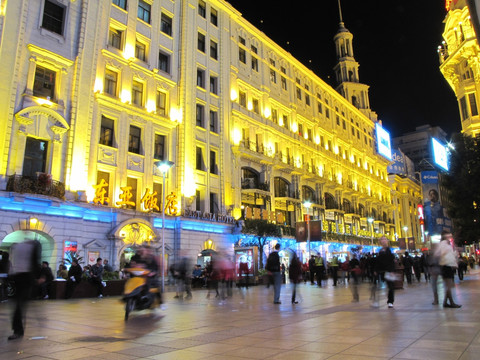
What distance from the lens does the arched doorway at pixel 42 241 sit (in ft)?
65.0

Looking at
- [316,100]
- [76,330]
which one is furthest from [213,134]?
[76,330]

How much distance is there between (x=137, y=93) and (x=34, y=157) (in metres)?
9.25

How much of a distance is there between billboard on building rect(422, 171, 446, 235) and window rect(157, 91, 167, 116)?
19.4m

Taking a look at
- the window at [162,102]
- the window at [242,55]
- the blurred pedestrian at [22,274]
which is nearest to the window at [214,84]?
the window at [242,55]

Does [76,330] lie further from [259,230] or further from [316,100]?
[316,100]

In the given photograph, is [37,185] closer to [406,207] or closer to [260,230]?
[260,230]

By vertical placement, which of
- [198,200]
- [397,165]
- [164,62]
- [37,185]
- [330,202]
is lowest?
[37,185]

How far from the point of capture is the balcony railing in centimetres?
1888

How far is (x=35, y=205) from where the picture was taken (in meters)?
19.6

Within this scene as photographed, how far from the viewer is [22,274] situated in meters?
6.69

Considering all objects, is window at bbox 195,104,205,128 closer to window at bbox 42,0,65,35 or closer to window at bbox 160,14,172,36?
window at bbox 160,14,172,36

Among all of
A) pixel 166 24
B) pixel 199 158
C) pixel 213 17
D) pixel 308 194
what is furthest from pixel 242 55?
pixel 308 194

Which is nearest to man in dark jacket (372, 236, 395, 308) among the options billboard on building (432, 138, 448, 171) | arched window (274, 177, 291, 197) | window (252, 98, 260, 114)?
arched window (274, 177, 291, 197)

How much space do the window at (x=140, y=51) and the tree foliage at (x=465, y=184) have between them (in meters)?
23.1
